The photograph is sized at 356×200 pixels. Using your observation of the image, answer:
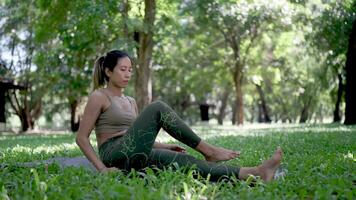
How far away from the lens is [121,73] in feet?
16.1

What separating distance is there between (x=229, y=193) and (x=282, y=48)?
2917 centimetres

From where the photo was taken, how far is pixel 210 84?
37531 millimetres

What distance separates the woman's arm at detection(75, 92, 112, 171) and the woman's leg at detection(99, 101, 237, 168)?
0.77ft

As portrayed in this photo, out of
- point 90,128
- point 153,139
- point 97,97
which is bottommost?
point 153,139

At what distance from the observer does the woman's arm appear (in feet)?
14.6

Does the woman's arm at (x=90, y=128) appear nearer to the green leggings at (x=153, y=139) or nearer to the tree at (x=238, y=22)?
the green leggings at (x=153, y=139)

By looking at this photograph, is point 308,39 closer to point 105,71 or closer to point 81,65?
point 81,65

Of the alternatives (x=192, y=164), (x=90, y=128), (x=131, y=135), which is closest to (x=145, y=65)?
(x=90, y=128)

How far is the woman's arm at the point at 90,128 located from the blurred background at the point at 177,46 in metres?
10.2

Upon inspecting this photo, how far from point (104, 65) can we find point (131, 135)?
3.21ft

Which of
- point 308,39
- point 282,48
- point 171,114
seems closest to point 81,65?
point 308,39

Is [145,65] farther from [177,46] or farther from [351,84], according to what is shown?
[177,46]

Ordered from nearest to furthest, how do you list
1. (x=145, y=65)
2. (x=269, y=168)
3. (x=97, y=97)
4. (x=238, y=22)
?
(x=269, y=168) < (x=97, y=97) < (x=145, y=65) < (x=238, y=22)

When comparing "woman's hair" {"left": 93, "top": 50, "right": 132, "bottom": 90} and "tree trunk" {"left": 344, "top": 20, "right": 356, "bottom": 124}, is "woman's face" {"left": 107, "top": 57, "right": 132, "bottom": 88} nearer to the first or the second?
"woman's hair" {"left": 93, "top": 50, "right": 132, "bottom": 90}
